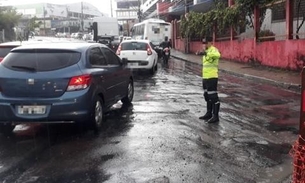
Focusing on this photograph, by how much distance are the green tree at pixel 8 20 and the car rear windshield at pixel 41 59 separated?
4667 centimetres

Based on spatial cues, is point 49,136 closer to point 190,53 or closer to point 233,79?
point 233,79

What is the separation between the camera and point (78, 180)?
5.12 meters

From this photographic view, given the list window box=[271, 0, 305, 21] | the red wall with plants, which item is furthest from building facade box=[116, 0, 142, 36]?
the red wall with plants

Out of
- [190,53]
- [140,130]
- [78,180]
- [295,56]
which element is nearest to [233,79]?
[295,56]

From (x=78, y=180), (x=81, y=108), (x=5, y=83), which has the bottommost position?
(x=78, y=180)

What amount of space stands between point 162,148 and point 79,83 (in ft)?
5.96

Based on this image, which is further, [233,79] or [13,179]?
[233,79]

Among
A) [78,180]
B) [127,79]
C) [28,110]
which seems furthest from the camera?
[127,79]

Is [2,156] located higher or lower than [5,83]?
lower

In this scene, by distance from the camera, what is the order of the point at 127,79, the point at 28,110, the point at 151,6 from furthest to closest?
the point at 151,6 → the point at 127,79 → the point at 28,110

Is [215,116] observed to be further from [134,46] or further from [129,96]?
[134,46]

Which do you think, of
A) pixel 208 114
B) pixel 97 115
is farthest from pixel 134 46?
pixel 97 115

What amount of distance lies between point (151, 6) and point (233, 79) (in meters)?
67.5

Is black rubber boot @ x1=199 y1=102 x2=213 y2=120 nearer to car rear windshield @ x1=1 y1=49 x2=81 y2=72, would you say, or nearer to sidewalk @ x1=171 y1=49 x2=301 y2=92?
car rear windshield @ x1=1 y1=49 x2=81 y2=72
